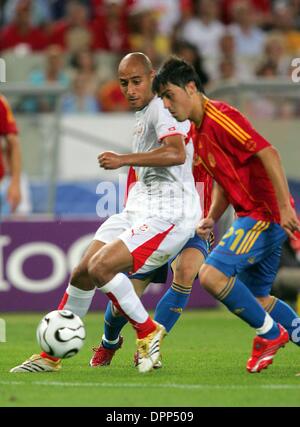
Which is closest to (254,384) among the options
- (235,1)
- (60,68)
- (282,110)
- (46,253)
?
(46,253)

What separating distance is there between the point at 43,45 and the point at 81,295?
30.2 ft

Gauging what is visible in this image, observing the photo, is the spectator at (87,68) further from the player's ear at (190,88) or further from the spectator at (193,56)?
the player's ear at (190,88)

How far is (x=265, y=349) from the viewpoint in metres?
7.26

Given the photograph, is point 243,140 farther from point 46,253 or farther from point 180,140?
point 46,253

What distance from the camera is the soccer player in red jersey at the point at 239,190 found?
7.07 meters

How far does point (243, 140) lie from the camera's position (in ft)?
23.2

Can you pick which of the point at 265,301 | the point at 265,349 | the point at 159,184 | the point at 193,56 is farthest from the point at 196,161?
the point at 193,56

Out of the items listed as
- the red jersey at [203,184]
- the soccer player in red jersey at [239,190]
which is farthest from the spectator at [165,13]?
the soccer player in red jersey at [239,190]

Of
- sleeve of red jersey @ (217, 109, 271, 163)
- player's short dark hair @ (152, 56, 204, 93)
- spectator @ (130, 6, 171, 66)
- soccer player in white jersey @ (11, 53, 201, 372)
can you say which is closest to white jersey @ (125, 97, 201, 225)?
soccer player in white jersey @ (11, 53, 201, 372)

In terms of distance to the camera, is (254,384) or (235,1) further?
(235,1)

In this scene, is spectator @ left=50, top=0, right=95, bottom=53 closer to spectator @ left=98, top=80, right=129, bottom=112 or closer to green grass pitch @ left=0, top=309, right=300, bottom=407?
spectator @ left=98, top=80, right=129, bottom=112

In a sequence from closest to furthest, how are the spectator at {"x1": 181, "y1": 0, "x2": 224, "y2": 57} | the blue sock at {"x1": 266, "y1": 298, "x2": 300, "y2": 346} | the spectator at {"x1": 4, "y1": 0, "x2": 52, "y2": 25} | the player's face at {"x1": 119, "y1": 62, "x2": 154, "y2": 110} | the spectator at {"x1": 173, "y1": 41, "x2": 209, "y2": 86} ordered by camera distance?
the blue sock at {"x1": 266, "y1": 298, "x2": 300, "y2": 346}, the player's face at {"x1": 119, "y1": 62, "x2": 154, "y2": 110}, the spectator at {"x1": 173, "y1": 41, "x2": 209, "y2": 86}, the spectator at {"x1": 4, "y1": 0, "x2": 52, "y2": 25}, the spectator at {"x1": 181, "y1": 0, "x2": 224, "y2": 57}

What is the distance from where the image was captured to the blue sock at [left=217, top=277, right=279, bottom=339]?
7.12m

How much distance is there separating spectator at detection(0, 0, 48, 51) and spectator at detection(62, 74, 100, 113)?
4.45 feet
